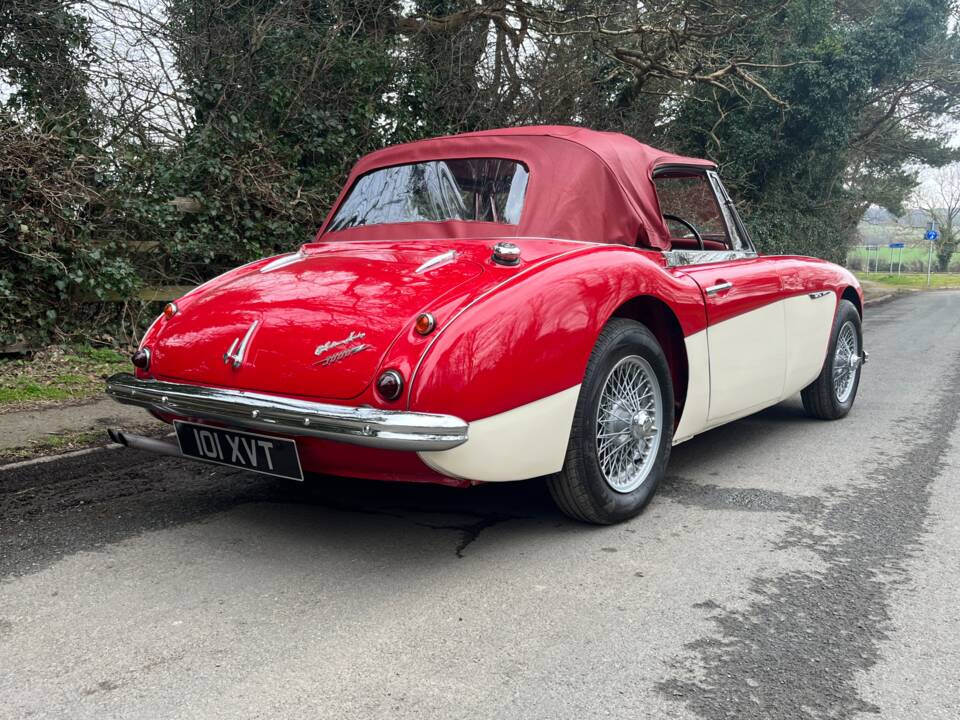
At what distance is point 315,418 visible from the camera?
2.67m

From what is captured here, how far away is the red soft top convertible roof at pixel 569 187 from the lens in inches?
142

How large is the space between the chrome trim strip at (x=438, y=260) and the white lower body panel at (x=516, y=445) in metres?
0.67

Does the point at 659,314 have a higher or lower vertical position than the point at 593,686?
higher

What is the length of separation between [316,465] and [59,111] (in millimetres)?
5817

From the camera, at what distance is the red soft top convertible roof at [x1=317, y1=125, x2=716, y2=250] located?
Result: 362cm

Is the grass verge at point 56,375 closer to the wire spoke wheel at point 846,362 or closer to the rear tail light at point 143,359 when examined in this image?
the rear tail light at point 143,359

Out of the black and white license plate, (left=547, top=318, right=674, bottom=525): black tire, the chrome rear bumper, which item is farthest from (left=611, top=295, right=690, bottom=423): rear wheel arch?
the black and white license plate

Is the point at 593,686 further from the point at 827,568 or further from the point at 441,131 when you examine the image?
the point at 441,131

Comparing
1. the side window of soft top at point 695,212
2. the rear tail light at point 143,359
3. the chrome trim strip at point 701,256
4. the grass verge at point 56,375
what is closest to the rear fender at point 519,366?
the chrome trim strip at point 701,256

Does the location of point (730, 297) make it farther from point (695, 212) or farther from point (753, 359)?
point (695, 212)

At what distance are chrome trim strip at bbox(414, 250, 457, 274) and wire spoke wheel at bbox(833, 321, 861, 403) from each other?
10.5 feet

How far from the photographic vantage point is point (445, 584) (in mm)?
2818

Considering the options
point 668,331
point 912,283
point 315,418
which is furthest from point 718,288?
point 912,283

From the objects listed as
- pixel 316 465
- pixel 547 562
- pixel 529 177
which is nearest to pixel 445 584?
pixel 547 562
